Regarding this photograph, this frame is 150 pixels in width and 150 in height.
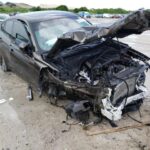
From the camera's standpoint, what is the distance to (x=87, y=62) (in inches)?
211

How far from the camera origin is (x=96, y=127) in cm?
509

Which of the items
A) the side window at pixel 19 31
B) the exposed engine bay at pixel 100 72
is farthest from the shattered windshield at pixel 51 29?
the exposed engine bay at pixel 100 72

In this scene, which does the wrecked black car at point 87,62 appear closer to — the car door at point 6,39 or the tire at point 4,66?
the car door at point 6,39

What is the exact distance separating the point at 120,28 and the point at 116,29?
81 millimetres

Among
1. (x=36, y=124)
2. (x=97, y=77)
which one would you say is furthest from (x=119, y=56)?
(x=36, y=124)

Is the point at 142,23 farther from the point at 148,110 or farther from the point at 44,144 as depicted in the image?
the point at 44,144

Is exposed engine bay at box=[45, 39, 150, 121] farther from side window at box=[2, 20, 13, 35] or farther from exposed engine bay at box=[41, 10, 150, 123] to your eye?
side window at box=[2, 20, 13, 35]

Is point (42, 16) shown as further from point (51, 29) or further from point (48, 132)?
point (48, 132)

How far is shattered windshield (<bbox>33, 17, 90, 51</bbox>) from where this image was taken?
6.11 metres

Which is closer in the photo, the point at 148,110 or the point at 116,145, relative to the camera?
the point at 116,145

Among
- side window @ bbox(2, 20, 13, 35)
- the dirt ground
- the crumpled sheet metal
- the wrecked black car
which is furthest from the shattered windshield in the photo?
side window @ bbox(2, 20, 13, 35)

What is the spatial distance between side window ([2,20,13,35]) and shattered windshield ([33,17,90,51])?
1404 millimetres

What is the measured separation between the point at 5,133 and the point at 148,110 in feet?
8.83

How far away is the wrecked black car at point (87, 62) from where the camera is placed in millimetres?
4867
